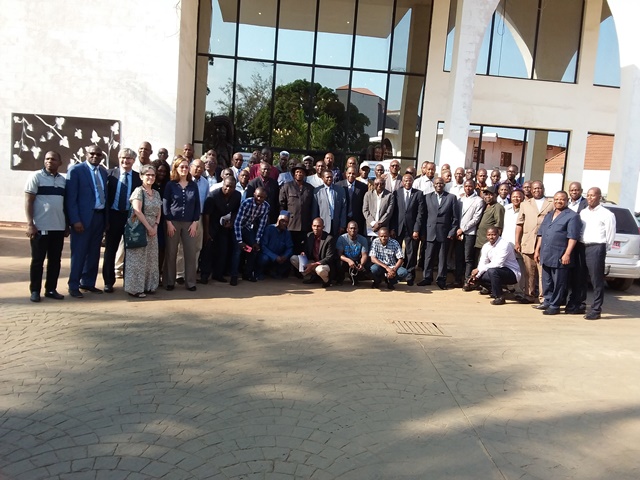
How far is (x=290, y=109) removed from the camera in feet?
53.1

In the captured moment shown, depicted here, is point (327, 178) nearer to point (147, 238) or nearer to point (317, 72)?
point (147, 238)

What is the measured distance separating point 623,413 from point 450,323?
2.71 meters

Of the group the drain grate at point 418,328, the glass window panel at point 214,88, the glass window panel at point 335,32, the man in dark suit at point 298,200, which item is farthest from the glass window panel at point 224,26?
the drain grate at point 418,328

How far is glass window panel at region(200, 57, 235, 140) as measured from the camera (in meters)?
15.8

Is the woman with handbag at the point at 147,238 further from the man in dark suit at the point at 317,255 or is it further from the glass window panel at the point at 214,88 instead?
the glass window panel at the point at 214,88

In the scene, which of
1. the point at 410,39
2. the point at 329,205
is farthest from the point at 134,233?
the point at 410,39

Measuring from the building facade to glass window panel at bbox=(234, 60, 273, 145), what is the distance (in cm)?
3

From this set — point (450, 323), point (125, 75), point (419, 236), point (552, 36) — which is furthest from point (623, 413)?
point (552, 36)

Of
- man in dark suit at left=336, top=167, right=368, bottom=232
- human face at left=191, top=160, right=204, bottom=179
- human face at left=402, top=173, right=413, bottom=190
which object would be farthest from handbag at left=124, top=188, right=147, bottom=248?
human face at left=402, top=173, right=413, bottom=190

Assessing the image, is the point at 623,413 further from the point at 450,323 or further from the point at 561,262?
the point at 561,262

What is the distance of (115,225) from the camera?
771 cm

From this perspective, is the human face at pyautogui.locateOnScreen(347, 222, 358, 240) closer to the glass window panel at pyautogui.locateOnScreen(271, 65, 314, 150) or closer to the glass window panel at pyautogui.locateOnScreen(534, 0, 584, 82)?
the glass window panel at pyautogui.locateOnScreen(271, 65, 314, 150)

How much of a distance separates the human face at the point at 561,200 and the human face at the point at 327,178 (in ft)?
11.7

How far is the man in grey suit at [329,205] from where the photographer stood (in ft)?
31.2
